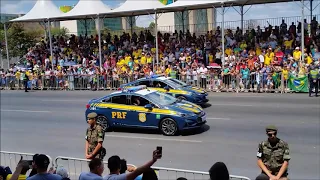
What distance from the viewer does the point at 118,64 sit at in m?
29.2

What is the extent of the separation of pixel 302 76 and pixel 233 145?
11.1 meters

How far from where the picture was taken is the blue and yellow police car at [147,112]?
1357 centimetres

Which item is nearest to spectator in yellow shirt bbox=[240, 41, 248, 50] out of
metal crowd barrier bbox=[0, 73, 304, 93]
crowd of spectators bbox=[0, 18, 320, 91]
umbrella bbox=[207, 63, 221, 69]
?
crowd of spectators bbox=[0, 18, 320, 91]

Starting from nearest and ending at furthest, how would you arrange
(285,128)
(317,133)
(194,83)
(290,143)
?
1. (290,143)
2. (317,133)
3. (285,128)
4. (194,83)

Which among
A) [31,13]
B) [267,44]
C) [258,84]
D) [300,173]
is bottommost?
[300,173]

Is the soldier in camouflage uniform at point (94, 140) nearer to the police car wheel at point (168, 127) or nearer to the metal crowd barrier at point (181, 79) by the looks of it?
the police car wheel at point (168, 127)

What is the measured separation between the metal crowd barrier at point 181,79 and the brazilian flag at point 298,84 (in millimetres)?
246

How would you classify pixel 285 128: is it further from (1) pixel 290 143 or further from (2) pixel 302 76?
(2) pixel 302 76

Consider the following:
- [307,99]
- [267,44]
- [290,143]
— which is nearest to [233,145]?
[290,143]

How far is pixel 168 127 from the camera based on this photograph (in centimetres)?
1372

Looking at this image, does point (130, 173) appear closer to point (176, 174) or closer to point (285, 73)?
point (176, 174)

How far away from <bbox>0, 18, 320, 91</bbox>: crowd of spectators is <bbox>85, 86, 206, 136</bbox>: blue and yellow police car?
9477mm

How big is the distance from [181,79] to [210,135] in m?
11.3

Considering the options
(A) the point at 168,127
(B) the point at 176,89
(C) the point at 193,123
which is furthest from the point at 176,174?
(B) the point at 176,89
